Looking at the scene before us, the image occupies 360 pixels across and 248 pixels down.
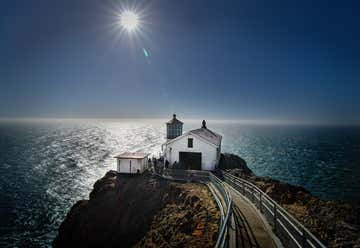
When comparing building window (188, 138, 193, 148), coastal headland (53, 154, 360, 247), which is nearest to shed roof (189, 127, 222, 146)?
building window (188, 138, 193, 148)

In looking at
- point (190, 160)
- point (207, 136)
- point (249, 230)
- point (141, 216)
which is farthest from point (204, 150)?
point (249, 230)

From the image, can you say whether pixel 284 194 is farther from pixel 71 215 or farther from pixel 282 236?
pixel 71 215

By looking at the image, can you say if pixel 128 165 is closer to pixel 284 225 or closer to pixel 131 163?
pixel 131 163

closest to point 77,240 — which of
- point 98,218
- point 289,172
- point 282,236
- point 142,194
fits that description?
point 98,218

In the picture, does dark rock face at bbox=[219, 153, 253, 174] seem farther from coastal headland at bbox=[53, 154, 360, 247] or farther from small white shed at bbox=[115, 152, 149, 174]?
small white shed at bbox=[115, 152, 149, 174]

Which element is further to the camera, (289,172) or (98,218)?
(289,172)

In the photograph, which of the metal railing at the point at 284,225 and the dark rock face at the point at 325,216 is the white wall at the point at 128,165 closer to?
the dark rock face at the point at 325,216
